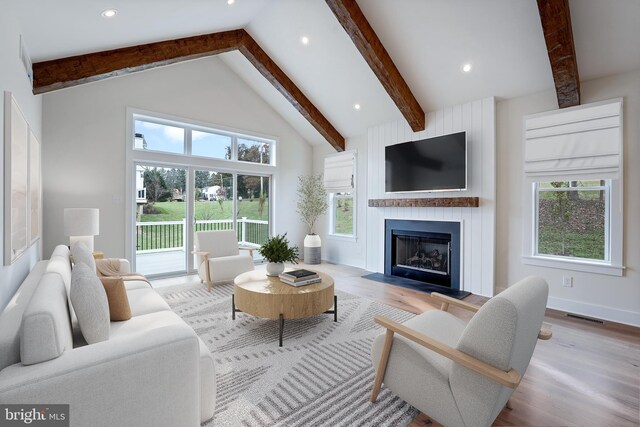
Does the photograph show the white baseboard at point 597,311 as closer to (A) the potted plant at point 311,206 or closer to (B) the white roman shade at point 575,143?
(B) the white roman shade at point 575,143

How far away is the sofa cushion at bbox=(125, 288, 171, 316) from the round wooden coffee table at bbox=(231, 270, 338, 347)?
0.68 m

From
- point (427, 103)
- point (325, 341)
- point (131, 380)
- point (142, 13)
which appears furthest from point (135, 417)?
point (427, 103)

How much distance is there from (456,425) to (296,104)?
529 cm

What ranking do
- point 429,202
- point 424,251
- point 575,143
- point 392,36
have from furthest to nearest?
point 424,251 → point 429,202 → point 392,36 → point 575,143

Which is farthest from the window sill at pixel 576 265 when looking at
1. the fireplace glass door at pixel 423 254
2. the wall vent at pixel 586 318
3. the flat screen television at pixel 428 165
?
the flat screen television at pixel 428 165

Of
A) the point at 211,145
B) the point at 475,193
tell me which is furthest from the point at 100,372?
the point at 211,145

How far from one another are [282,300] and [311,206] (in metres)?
4.04

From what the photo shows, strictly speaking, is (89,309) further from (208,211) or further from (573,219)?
(573,219)

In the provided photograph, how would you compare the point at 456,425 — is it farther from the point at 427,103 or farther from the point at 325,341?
the point at 427,103

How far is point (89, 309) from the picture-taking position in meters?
1.54

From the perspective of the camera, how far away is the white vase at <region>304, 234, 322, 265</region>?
6293 millimetres

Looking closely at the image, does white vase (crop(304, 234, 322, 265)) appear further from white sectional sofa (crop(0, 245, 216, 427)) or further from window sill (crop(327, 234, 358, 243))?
white sectional sofa (crop(0, 245, 216, 427))

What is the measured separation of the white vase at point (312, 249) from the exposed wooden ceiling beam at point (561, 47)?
4.48m

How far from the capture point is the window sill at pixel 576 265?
325 centimetres
